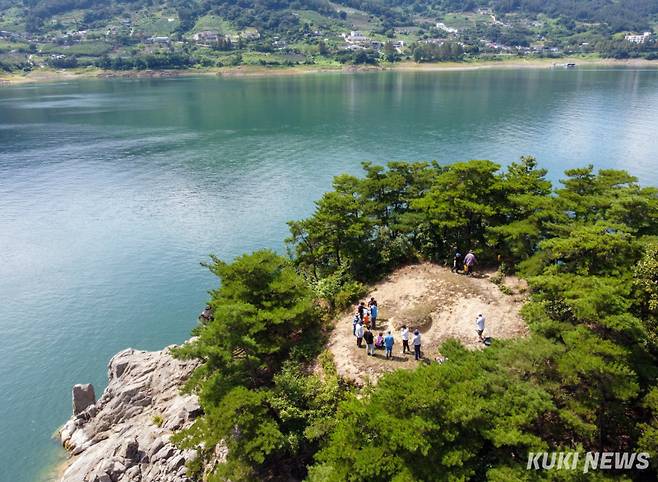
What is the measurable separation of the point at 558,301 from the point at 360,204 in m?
15.4

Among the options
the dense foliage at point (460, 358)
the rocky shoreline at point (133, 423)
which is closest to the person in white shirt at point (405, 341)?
the dense foliage at point (460, 358)

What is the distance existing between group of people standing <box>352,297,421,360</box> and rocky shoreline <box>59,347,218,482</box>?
30.2ft

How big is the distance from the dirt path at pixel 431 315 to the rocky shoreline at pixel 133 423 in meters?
8.51

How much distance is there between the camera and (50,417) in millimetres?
30312

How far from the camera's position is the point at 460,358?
19766 mm

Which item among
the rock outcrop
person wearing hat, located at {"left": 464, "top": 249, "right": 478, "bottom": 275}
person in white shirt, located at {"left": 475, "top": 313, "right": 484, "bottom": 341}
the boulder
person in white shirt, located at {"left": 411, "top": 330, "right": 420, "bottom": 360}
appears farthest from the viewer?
person wearing hat, located at {"left": 464, "top": 249, "right": 478, "bottom": 275}

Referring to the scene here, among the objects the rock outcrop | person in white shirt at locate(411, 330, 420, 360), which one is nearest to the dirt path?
person in white shirt at locate(411, 330, 420, 360)

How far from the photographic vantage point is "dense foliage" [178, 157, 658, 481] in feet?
55.3

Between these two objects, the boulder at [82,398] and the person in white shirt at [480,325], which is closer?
the person in white shirt at [480,325]

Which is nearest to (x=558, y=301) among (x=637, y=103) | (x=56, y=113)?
(x=637, y=103)

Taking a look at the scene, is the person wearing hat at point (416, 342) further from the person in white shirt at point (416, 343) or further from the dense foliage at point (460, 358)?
the dense foliage at point (460, 358)

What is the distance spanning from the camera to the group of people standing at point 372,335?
937 inches

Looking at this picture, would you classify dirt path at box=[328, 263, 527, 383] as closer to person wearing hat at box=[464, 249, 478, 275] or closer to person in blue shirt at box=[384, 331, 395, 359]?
person in blue shirt at box=[384, 331, 395, 359]

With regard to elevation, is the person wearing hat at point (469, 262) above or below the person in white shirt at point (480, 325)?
above
